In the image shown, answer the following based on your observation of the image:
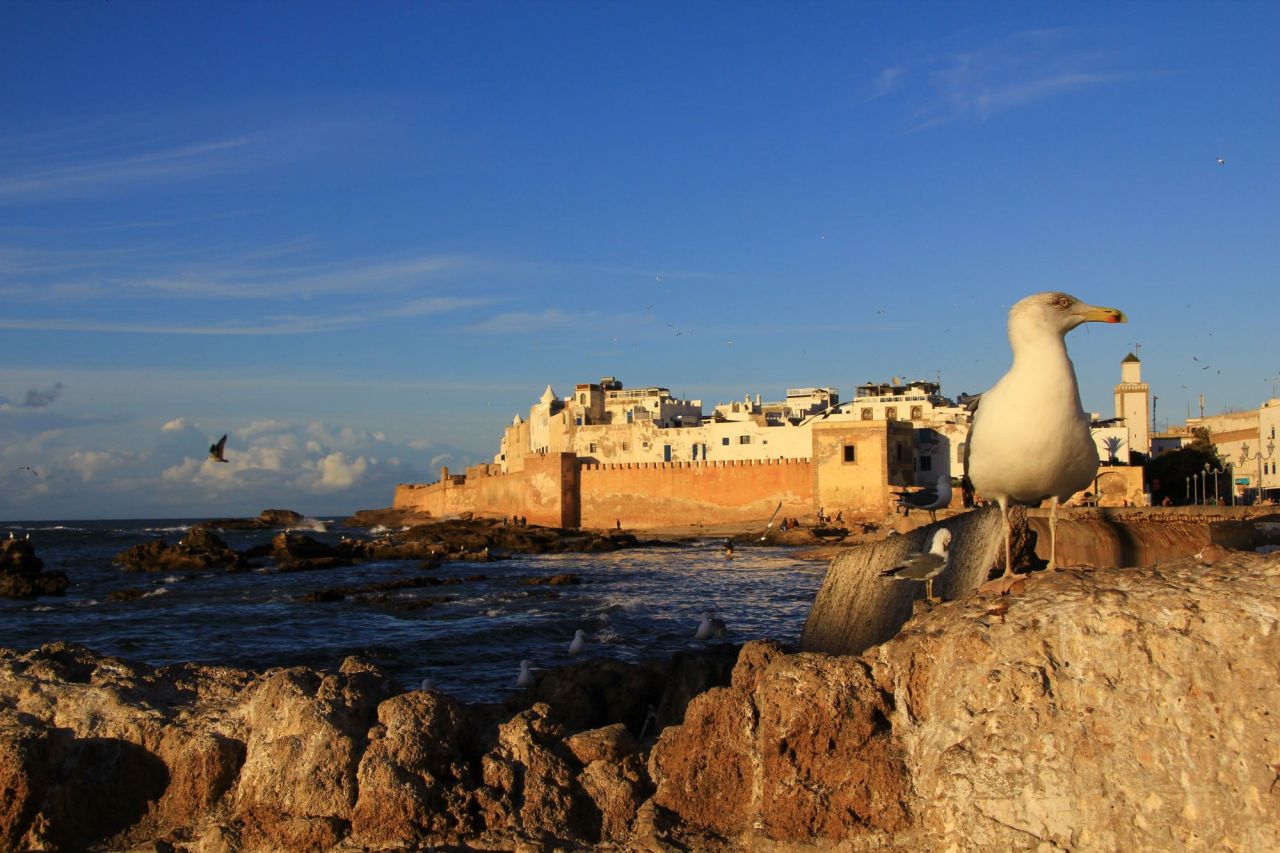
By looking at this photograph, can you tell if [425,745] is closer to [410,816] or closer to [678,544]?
[410,816]

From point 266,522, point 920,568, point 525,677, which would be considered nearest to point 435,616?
point 525,677

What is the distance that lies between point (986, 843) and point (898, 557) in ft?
11.2

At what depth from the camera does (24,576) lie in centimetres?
2533

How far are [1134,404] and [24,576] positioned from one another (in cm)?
3936

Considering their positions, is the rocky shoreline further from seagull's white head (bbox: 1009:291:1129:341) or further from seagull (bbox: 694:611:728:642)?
seagull (bbox: 694:611:728:642)

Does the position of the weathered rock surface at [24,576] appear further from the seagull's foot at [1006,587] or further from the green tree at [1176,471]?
the green tree at [1176,471]

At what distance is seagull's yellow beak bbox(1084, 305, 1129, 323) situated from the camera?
450 cm

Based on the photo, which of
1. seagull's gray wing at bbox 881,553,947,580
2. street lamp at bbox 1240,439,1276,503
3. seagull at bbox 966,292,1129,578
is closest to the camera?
seagull at bbox 966,292,1129,578

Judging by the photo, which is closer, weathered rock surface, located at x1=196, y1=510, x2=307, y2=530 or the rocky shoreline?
the rocky shoreline

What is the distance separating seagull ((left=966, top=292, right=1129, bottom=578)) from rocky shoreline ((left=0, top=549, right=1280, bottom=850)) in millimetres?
490

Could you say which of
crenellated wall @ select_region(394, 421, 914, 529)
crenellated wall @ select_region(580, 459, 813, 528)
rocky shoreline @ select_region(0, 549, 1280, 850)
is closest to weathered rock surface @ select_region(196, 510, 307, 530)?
crenellated wall @ select_region(394, 421, 914, 529)

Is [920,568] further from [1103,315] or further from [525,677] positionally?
[525,677]

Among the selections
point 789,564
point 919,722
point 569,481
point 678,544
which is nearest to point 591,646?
point 919,722

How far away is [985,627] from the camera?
4043 millimetres
